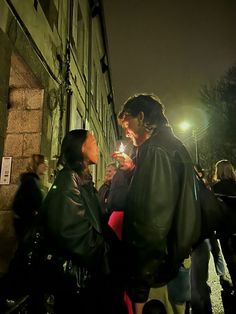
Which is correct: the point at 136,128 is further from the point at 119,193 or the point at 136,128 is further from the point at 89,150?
the point at 119,193

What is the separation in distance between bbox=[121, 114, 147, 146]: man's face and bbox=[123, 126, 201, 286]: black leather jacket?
331 millimetres

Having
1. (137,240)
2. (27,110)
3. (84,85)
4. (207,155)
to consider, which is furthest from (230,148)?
(137,240)

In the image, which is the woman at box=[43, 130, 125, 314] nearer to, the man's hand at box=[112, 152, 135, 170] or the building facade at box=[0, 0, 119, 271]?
the man's hand at box=[112, 152, 135, 170]

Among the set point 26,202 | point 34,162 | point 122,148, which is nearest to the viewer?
point 122,148

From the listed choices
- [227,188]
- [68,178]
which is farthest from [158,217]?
[227,188]

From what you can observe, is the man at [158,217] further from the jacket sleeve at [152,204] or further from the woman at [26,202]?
the woman at [26,202]

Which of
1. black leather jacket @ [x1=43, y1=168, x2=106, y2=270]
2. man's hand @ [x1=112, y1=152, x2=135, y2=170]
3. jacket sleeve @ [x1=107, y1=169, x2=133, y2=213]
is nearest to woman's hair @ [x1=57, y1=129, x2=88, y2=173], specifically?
black leather jacket @ [x1=43, y1=168, x2=106, y2=270]

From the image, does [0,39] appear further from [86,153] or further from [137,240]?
[137,240]

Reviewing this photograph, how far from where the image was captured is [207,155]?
82.2 ft

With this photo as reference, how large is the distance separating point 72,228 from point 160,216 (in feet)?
1.91

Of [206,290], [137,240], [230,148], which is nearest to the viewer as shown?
[137,240]

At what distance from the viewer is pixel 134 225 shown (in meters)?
1.57

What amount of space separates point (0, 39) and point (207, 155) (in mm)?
23254

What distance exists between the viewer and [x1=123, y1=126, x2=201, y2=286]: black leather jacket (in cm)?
154
